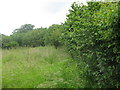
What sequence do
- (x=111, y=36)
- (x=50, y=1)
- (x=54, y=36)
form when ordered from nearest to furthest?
(x=111, y=36) → (x=50, y=1) → (x=54, y=36)

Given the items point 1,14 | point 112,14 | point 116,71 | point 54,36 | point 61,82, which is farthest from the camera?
point 54,36

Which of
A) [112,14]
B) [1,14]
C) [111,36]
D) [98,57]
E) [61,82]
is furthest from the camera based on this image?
[61,82]

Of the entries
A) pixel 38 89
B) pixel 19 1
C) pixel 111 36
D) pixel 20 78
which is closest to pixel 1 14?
pixel 19 1

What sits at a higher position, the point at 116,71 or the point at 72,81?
the point at 116,71

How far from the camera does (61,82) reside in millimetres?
3480

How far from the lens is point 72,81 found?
11.9 ft

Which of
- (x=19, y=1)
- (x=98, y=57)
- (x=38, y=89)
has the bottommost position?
(x=38, y=89)

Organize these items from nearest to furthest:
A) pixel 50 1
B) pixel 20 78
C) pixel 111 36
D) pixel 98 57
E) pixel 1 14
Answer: pixel 111 36, pixel 98 57, pixel 1 14, pixel 20 78, pixel 50 1

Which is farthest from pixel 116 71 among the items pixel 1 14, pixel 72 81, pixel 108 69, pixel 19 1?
pixel 19 1

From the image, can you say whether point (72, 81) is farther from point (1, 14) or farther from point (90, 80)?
point (1, 14)

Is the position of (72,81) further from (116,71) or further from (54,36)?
(54,36)

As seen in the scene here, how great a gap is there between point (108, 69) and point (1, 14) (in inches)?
125

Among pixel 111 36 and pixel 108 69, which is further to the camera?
pixel 108 69

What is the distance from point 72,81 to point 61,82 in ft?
1.28
